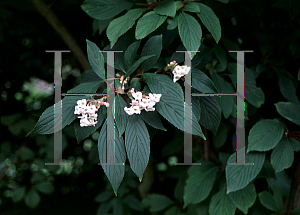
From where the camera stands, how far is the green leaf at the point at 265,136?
2.54 feet

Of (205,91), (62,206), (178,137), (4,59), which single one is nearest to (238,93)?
(205,91)

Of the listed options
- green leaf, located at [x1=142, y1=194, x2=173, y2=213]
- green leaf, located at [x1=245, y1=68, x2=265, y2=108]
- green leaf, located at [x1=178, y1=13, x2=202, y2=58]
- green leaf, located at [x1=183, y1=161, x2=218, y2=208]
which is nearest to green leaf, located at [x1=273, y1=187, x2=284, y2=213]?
green leaf, located at [x1=183, y1=161, x2=218, y2=208]

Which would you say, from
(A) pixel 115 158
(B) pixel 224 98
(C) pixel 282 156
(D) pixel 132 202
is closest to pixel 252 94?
(B) pixel 224 98

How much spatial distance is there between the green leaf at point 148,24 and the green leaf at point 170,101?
101 mm

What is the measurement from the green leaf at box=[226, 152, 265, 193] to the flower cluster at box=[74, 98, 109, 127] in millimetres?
464

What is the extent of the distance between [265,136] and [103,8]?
1.95 feet

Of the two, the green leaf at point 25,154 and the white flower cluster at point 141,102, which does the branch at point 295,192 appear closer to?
the white flower cluster at point 141,102

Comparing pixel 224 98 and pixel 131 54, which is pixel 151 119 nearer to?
pixel 131 54

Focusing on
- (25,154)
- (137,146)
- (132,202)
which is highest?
(137,146)

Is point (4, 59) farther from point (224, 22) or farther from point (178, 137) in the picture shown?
point (224, 22)

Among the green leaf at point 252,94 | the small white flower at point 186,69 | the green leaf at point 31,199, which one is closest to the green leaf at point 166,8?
the small white flower at point 186,69

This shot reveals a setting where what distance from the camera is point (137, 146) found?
1.79 feet

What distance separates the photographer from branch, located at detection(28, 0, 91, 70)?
3.33 ft

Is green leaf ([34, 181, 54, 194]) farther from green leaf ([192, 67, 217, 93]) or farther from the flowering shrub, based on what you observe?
green leaf ([192, 67, 217, 93])
